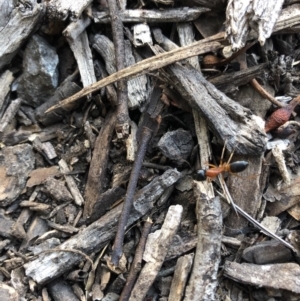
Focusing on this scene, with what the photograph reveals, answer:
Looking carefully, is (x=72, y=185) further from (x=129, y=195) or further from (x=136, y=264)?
(x=136, y=264)

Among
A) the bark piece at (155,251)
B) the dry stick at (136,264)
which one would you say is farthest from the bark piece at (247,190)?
the dry stick at (136,264)

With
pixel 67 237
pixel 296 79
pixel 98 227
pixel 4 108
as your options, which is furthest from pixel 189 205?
pixel 4 108

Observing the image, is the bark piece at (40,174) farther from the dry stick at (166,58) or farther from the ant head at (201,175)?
the ant head at (201,175)

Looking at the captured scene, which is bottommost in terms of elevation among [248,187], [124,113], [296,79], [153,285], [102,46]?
[153,285]

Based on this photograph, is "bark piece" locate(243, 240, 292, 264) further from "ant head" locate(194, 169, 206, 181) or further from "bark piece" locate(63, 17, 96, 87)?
"bark piece" locate(63, 17, 96, 87)

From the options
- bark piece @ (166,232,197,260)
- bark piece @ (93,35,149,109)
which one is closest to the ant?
bark piece @ (166,232,197,260)

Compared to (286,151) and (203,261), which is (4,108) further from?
(286,151)

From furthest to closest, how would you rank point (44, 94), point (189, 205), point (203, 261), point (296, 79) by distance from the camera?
1. point (44, 94)
2. point (296, 79)
3. point (189, 205)
4. point (203, 261)
